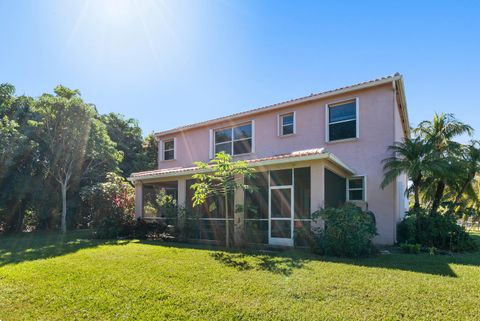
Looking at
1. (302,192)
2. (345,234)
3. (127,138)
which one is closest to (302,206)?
(302,192)

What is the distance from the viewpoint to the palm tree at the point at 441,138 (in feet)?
36.7

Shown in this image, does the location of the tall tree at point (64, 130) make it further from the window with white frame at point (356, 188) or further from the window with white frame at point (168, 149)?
the window with white frame at point (356, 188)

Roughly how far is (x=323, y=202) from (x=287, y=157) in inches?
75.0

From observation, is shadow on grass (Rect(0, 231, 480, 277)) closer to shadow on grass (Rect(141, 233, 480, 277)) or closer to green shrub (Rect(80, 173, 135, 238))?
shadow on grass (Rect(141, 233, 480, 277))

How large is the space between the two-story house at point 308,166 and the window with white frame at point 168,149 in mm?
3905

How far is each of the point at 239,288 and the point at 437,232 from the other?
839cm

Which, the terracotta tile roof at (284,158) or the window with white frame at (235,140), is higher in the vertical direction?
the window with white frame at (235,140)

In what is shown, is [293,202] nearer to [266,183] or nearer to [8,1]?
[266,183]

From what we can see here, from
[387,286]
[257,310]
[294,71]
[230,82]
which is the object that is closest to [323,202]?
[387,286]

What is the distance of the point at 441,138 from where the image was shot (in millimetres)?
12719

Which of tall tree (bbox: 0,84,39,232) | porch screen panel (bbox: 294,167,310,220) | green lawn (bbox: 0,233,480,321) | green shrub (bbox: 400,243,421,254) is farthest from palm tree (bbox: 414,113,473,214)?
tall tree (bbox: 0,84,39,232)

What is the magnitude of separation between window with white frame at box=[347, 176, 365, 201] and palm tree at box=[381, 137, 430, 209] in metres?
0.99

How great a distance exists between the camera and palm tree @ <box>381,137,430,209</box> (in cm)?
1052

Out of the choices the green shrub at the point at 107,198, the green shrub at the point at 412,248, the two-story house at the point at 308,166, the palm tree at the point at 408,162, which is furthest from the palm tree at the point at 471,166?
the green shrub at the point at 107,198
